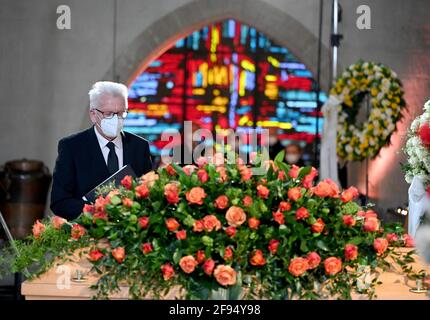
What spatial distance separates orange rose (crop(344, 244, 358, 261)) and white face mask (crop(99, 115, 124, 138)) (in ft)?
6.41

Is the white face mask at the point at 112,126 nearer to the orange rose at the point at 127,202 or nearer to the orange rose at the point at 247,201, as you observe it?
the orange rose at the point at 127,202

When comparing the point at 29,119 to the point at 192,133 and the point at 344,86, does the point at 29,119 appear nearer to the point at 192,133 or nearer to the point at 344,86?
the point at 192,133

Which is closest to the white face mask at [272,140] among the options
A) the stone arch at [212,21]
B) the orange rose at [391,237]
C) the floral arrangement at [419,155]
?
the stone arch at [212,21]

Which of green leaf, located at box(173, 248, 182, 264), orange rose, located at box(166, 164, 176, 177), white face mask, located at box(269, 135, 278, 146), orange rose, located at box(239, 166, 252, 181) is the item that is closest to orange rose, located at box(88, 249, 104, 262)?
green leaf, located at box(173, 248, 182, 264)

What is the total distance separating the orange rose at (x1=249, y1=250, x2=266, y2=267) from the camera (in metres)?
2.34

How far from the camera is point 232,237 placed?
2.37m

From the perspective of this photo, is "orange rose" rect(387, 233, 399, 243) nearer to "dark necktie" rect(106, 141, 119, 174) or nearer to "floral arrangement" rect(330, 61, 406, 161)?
"dark necktie" rect(106, 141, 119, 174)

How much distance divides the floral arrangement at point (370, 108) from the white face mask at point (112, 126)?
614cm

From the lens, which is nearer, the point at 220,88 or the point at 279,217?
the point at 279,217

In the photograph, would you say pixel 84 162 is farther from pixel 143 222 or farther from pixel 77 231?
pixel 143 222

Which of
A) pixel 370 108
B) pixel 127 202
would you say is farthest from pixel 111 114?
pixel 370 108

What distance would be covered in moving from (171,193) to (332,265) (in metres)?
0.47

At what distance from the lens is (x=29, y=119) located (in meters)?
11.4
